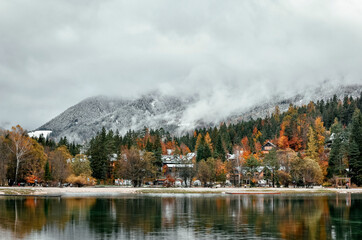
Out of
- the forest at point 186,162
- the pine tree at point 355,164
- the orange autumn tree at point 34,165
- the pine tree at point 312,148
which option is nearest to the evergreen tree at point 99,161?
the forest at point 186,162

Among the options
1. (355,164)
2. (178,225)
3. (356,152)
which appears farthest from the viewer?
(356,152)

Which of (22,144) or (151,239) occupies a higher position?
(22,144)

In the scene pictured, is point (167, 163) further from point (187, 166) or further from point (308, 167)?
point (308, 167)

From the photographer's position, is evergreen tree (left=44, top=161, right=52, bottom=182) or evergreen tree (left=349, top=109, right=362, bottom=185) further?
evergreen tree (left=349, top=109, right=362, bottom=185)

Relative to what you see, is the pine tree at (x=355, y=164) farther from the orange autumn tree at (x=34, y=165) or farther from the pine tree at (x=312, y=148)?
the orange autumn tree at (x=34, y=165)

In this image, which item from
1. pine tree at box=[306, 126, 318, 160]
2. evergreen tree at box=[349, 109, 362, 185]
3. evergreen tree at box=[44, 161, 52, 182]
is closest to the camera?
evergreen tree at box=[44, 161, 52, 182]

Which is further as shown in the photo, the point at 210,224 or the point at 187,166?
the point at 187,166

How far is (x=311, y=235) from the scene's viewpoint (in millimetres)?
32906

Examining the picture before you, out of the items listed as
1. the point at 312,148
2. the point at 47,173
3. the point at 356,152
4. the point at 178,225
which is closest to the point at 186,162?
the point at 312,148

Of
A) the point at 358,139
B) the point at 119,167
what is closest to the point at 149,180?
the point at 119,167

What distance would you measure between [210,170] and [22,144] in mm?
56349

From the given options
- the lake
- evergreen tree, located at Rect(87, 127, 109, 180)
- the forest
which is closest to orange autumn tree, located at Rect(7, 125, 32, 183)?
the forest

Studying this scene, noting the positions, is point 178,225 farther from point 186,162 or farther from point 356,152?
point 186,162

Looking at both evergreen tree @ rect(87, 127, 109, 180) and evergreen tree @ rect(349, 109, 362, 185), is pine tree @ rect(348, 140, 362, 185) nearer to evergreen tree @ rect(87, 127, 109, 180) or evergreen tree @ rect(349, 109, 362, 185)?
evergreen tree @ rect(349, 109, 362, 185)
